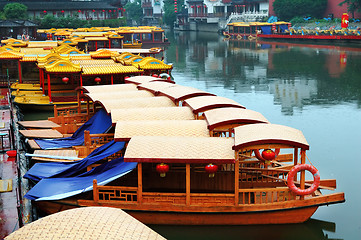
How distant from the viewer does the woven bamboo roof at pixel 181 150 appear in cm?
987

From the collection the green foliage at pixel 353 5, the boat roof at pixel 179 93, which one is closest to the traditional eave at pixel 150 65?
the boat roof at pixel 179 93

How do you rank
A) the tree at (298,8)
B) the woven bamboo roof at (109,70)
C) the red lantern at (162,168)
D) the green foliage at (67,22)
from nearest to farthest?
the red lantern at (162,168) → the woven bamboo roof at (109,70) → the green foliage at (67,22) → the tree at (298,8)

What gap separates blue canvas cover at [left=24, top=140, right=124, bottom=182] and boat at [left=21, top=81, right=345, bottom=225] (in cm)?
26

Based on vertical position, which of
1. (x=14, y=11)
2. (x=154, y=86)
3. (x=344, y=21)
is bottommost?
(x=154, y=86)

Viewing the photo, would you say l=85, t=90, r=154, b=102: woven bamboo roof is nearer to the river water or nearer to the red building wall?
the river water

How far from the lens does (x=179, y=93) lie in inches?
617

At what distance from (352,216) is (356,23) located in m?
53.8

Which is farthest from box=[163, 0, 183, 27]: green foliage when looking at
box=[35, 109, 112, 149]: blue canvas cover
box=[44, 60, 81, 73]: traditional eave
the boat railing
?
the boat railing

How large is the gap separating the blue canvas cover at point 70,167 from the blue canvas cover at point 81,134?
193cm

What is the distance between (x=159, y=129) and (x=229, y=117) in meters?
1.61

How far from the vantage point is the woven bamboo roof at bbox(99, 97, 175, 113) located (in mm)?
14391

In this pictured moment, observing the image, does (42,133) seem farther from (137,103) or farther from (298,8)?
(298,8)

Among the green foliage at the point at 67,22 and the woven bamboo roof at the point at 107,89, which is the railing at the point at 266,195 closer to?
the woven bamboo roof at the point at 107,89

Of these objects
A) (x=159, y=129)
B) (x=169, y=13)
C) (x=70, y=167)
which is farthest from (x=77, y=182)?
(x=169, y=13)
